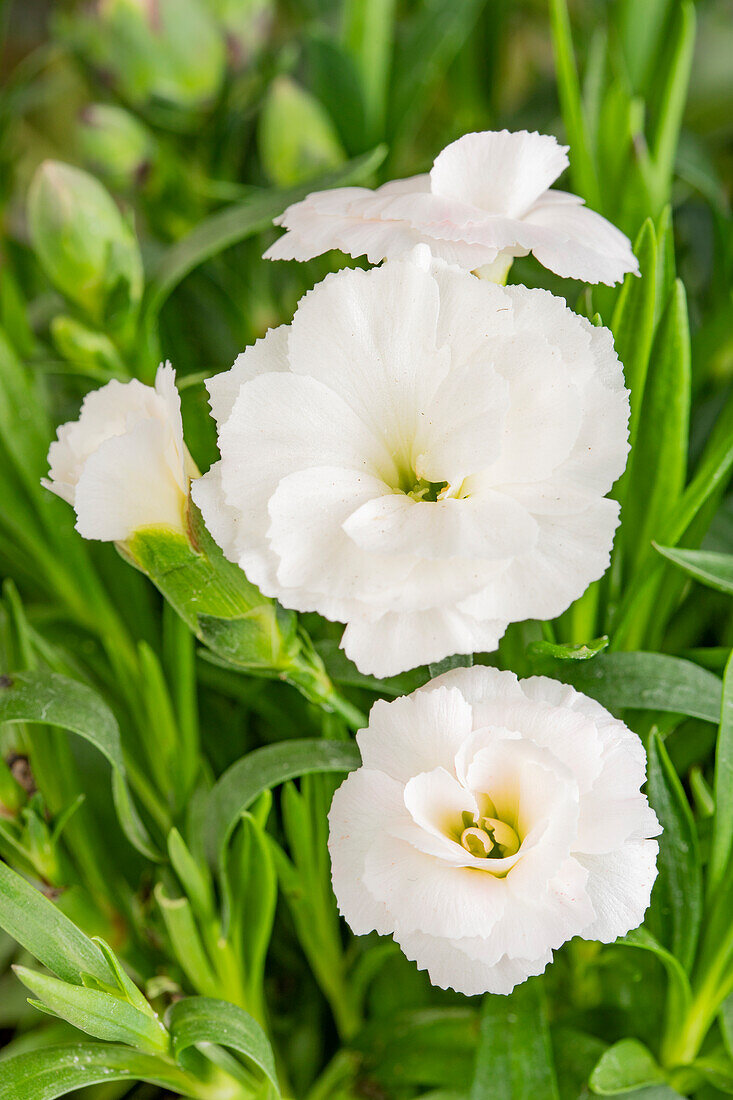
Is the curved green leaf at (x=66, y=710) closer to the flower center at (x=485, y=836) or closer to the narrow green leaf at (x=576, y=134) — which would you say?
the flower center at (x=485, y=836)

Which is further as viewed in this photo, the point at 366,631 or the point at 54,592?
the point at 54,592

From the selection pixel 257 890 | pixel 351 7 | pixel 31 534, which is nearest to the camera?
pixel 257 890

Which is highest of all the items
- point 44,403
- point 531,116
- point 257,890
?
point 531,116

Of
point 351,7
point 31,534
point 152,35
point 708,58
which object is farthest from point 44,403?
point 708,58

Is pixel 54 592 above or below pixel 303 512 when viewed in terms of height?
below

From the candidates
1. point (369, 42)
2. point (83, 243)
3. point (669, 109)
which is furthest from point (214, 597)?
point (369, 42)

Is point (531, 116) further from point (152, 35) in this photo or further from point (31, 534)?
point (31, 534)

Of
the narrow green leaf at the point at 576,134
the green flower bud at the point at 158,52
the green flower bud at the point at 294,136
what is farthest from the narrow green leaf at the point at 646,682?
the green flower bud at the point at 158,52

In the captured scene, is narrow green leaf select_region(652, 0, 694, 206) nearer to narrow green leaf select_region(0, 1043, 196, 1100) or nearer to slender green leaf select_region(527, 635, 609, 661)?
slender green leaf select_region(527, 635, 609, 661)
